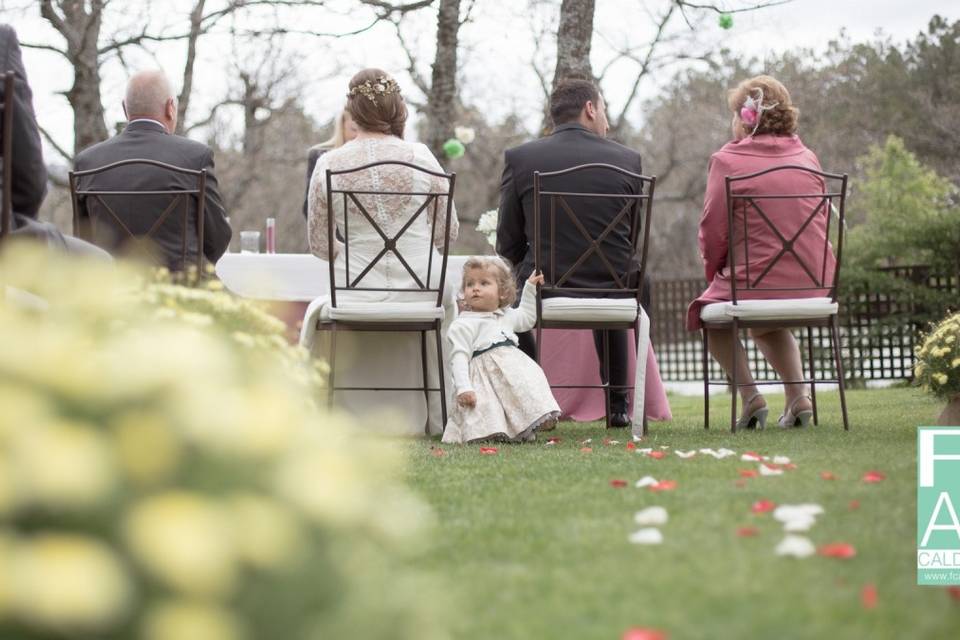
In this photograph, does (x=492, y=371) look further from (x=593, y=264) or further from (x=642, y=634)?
(x=642, y=634)

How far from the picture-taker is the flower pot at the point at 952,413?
471 cm

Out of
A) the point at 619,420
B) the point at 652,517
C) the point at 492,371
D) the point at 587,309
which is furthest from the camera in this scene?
the point at 619,420

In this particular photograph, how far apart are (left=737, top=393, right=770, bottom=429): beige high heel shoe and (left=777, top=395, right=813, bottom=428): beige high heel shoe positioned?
0.10 meters

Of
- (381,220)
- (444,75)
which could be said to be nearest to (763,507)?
(381,220)

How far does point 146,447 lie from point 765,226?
16.5 feet

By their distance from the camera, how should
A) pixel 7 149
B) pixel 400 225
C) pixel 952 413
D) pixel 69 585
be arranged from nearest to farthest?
pixel 69 585 → pixel 7 149 → pixel 952 413 → pixel 400 225

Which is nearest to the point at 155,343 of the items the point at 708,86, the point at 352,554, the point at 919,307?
the point at 352,554

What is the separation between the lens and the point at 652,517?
8.61ft

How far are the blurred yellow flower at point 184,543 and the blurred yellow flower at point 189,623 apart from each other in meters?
0.01

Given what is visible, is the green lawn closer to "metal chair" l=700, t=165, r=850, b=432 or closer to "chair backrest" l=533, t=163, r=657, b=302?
"metal chair" l=700, t=165, r=850, b=432

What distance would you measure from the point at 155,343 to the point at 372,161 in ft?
14.4

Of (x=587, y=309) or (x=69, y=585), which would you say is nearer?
(x=69, y=585)

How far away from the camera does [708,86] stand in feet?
95.3

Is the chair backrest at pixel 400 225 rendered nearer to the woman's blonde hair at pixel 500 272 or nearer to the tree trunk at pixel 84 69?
the woman's blonde hair at pixel 500 272
